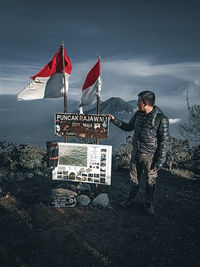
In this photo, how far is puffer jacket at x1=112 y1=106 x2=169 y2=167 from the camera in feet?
13.0

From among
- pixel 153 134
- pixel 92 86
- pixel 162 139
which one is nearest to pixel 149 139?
pixel 153 134

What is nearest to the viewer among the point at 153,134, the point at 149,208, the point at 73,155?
the point at 153,134


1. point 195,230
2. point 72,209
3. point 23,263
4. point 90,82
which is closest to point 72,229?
point 72,209

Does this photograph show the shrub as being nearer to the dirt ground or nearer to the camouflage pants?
the dirt ground

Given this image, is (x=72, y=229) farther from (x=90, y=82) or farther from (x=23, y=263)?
(x=90, y=82)

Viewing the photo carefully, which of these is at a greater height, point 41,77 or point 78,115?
point 41,77

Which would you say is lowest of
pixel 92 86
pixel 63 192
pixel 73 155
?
pixel 63 192

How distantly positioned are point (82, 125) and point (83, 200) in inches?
84.4

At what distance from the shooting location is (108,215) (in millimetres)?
4484

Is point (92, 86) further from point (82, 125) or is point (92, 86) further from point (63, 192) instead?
point (63, 192)

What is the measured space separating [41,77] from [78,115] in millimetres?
1676

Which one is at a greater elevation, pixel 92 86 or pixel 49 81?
pixel 49 81

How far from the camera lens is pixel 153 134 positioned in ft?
13.3

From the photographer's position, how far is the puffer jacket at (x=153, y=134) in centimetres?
395
